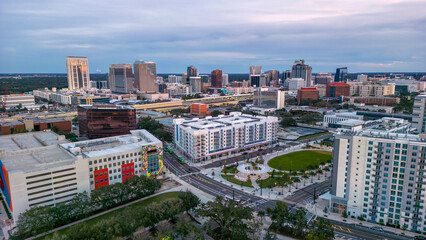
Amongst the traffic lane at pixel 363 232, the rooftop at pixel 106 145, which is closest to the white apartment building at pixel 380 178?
the traffic lane at pixel 363 232

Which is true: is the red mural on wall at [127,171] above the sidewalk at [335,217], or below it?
above

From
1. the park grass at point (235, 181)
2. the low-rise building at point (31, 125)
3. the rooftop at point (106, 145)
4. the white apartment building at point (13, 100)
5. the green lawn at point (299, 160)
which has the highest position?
the white apartment building at point (13, 100)

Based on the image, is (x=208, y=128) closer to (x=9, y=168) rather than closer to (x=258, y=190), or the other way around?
(x=258, y=190)

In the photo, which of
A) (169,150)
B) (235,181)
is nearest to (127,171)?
(235,181)

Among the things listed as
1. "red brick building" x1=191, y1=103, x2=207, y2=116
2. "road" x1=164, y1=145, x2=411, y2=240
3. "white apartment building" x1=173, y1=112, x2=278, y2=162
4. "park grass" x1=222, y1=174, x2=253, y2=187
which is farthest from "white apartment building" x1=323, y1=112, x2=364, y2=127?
"park grass" x1=222, y1=174, x2=253, y2=187

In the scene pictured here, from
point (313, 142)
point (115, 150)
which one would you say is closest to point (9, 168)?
point (115, 150)

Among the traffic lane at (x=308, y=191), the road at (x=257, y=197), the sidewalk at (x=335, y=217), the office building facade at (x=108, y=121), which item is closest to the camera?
the road at (x=257, y=197)

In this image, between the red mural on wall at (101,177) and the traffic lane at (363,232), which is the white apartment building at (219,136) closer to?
the red mural on wall at (101,177)
